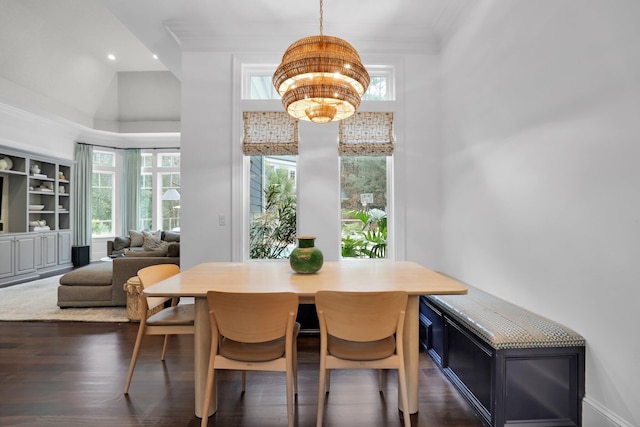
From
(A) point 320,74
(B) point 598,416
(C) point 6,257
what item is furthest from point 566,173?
(C) point 6,257

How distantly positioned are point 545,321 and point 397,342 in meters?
0.97

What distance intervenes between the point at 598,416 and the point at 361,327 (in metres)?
1.31

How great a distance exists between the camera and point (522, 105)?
7.39ft

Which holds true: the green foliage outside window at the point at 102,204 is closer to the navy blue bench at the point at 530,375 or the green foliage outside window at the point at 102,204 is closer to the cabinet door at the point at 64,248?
the cabinet door at the point at 64,248

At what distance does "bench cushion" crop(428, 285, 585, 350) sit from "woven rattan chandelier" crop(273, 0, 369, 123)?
158cm

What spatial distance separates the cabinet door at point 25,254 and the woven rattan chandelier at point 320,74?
6160 mm

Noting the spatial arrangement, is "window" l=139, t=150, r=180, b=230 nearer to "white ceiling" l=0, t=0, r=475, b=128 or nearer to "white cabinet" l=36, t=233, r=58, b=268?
"white cabinet" l=36, t=233, r=58, b=268

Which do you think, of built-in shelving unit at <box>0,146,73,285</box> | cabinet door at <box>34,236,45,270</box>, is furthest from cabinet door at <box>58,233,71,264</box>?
cabinet door at <box>34,236,45,270</box>

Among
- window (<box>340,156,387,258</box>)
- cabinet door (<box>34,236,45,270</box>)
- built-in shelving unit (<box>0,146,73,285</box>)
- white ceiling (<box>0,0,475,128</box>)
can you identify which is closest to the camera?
white ceiling (<box>0,0,475,128</box>)

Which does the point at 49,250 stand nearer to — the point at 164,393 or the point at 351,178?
the point at 164,393

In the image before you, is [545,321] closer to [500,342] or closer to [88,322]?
[500,342]

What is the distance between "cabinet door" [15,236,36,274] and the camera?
218 inches

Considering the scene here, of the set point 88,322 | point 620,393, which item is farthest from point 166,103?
point 620,393

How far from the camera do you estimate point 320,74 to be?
2064 millimetres
